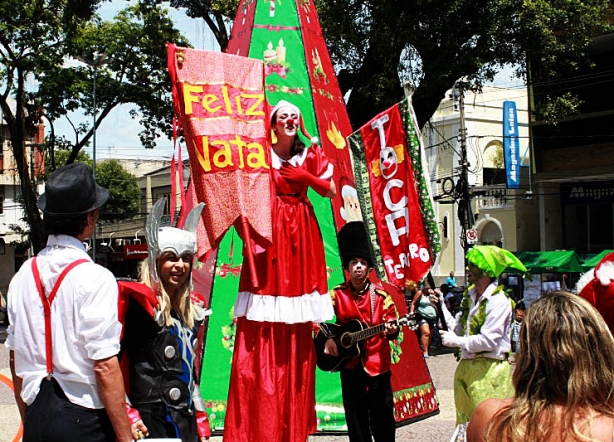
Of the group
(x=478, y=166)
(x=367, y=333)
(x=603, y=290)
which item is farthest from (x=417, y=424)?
(x=478, y=166)

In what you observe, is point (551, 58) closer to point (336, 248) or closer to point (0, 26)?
point (336, 248)

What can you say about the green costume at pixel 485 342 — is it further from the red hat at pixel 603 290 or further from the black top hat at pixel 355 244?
the red hat at pixel 603 290

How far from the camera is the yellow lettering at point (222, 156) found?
5191 mm

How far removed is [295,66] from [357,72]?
8175 mm

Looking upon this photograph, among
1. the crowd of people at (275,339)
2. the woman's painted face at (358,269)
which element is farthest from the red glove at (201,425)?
the woman's painted face at (358,269)

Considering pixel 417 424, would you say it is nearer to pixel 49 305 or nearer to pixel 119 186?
pixel 49 305

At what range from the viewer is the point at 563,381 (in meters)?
2.16

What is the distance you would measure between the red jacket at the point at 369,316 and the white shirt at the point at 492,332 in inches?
20.9

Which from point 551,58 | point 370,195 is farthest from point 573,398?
point 551,58

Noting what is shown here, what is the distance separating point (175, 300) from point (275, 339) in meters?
1.63

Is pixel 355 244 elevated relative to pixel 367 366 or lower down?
elevated

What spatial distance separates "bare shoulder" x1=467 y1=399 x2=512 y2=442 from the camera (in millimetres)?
2277

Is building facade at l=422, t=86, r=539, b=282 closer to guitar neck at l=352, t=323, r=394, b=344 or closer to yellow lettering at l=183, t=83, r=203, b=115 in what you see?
guitar neck at l=352, t=323, r=394, b=344

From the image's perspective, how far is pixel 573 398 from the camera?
2.15 meters
